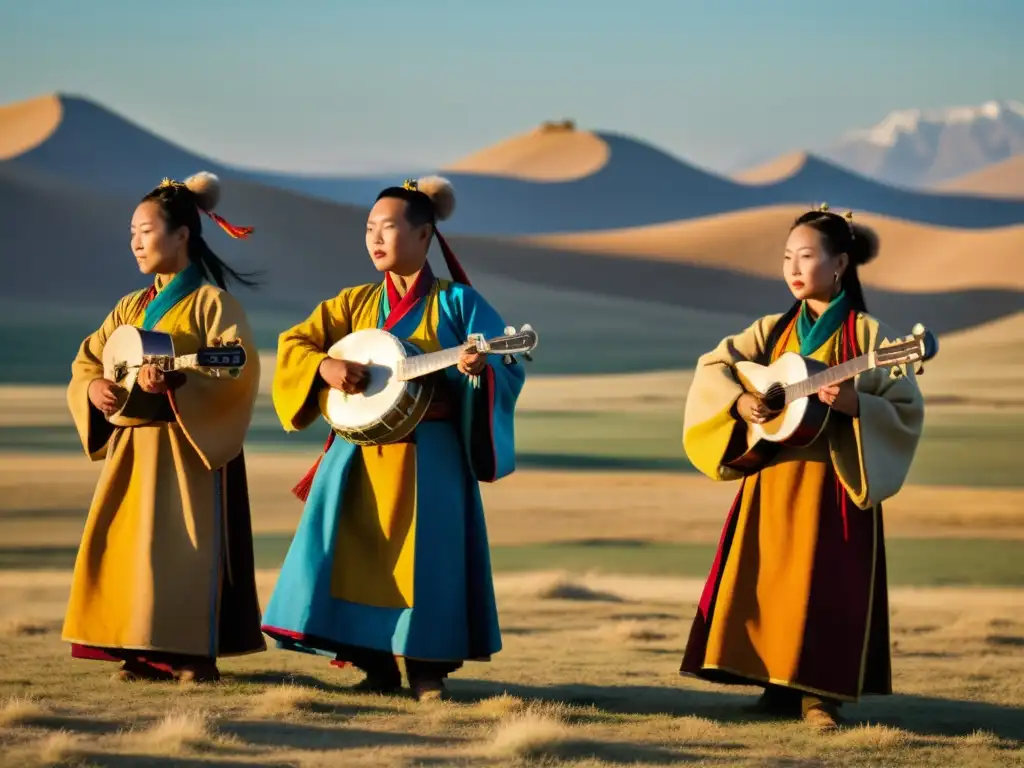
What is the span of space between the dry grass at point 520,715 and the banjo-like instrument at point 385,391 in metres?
0.93

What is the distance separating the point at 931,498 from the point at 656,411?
8635mm

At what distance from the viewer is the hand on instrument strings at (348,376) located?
6.66 metres

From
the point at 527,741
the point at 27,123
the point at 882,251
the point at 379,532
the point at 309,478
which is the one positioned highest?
the point at 27,123

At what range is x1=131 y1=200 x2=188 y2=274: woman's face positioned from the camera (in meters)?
7.11

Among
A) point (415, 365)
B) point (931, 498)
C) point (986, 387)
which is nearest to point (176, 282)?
point (415, 365)

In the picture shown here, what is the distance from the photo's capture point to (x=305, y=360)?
22.6 ft

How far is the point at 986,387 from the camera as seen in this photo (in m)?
27.9

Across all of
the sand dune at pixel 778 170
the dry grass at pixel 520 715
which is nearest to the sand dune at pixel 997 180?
the sand dune at pixel 778 170

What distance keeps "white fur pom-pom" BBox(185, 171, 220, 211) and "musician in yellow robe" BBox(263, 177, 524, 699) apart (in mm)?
693

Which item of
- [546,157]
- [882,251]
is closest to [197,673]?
[882,251]

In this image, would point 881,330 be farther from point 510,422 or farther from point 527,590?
point 527,590

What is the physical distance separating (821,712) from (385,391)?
1.83m

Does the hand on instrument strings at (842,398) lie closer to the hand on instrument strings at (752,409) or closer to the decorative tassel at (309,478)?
the hand on instrument strings at (752,409)

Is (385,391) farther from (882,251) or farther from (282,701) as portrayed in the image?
(882,251)
